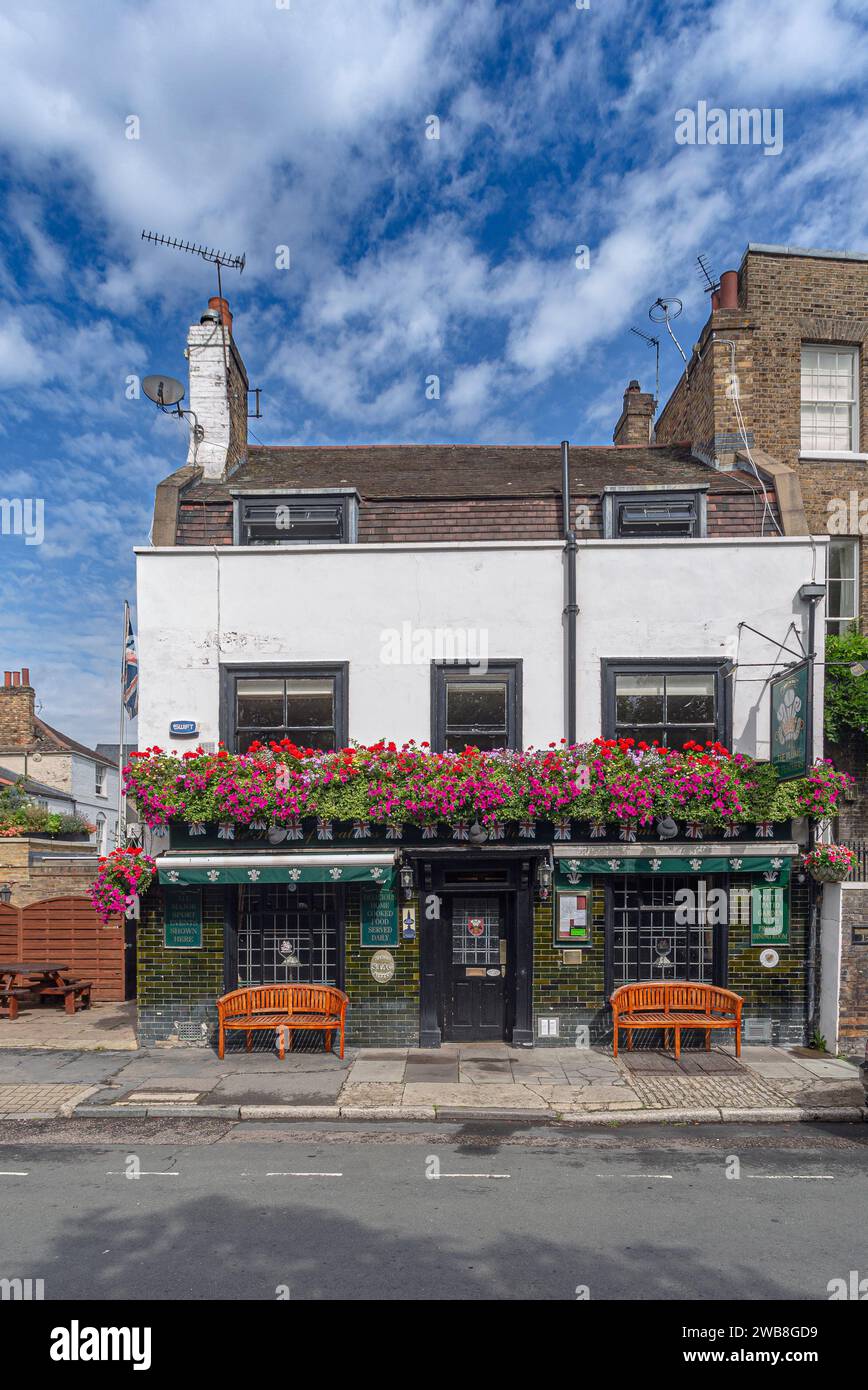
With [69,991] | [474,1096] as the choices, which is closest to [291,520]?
[474,1096]

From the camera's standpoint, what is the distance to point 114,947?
15.8 metres

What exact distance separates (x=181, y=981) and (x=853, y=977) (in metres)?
9.56

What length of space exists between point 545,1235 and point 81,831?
24475mm

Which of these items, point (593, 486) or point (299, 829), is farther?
point (593, 486)

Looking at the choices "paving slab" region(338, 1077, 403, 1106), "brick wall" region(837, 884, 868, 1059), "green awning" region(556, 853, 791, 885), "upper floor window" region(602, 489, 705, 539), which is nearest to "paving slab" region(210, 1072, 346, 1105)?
"paving slab" region(338, 1077, 403, 1106)

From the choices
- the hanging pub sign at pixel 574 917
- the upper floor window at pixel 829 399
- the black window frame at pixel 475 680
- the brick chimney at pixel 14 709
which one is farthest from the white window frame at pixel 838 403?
the brick chimney at pixel 14 709

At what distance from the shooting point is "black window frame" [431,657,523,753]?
12.6 meters

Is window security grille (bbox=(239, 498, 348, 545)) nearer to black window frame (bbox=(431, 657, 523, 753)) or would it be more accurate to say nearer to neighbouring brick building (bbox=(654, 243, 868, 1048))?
black window frame (bbox=(431, 657, 523, 753))

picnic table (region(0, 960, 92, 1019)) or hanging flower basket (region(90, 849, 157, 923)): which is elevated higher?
hanging flower basket (region(90, 849, 157, 923))

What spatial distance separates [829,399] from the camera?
55.0 feet

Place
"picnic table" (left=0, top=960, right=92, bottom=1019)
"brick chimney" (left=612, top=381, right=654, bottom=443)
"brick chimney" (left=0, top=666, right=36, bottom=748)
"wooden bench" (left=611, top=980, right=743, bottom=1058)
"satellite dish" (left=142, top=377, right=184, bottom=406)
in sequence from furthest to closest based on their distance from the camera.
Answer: "brick chimney" (left=0, top=666, right=36, bottom=748), "brick chimney" (left=612, top=381, right=654, bottom=443), "satellite dish" (left=142, top=377, right=184, bottom=406), "picnic table" (left=0, top=960, right=92, bottom=1019), "wooden bench" (left=611, top=980, right=743, bottom=1058)

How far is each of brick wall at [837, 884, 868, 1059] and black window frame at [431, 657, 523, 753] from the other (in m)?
5.13
